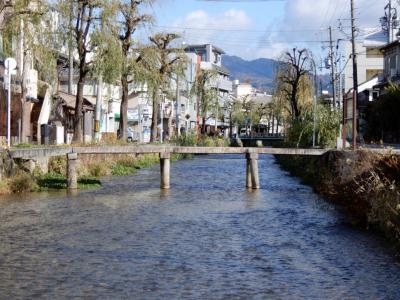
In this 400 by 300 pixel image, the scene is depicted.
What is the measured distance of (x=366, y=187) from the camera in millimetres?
16562

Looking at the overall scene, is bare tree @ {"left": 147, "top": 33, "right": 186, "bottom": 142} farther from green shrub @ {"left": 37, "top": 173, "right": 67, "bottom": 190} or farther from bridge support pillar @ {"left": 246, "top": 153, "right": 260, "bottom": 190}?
A: green shrub @ {"left": 37, "top": 173, "right": 67, "bottom": 190}

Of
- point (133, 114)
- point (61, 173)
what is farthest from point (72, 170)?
point (133, 114)

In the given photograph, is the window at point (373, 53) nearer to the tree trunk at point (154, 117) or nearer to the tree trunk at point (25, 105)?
the tree trunk at point (154, 117)

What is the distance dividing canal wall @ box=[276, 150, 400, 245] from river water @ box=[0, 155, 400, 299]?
1.51 ft

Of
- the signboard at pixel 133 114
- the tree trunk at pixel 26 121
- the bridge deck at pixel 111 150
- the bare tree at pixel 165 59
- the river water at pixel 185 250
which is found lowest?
the river water at pixel 185 250

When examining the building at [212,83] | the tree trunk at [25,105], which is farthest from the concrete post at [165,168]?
the building at [212,83]

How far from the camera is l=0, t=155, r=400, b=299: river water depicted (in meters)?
10.3

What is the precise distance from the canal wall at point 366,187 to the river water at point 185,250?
461mm

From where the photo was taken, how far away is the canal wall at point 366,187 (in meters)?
14.2

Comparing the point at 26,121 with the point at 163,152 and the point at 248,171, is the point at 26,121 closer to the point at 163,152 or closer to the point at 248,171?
the point at 163,152

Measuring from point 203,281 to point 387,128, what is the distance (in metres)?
43.6

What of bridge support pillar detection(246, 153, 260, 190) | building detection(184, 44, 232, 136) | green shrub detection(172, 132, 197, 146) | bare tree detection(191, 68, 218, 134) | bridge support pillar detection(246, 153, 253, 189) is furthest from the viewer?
building detection(184, 44, 232, 136)

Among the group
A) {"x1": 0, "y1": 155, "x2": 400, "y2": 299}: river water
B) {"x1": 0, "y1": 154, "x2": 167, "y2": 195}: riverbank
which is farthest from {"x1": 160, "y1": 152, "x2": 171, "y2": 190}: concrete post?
{"x1": 0, "y1": 155, "x2": 400, "y2": 299}: river water

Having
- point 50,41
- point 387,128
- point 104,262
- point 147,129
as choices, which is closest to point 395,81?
point 387,128
